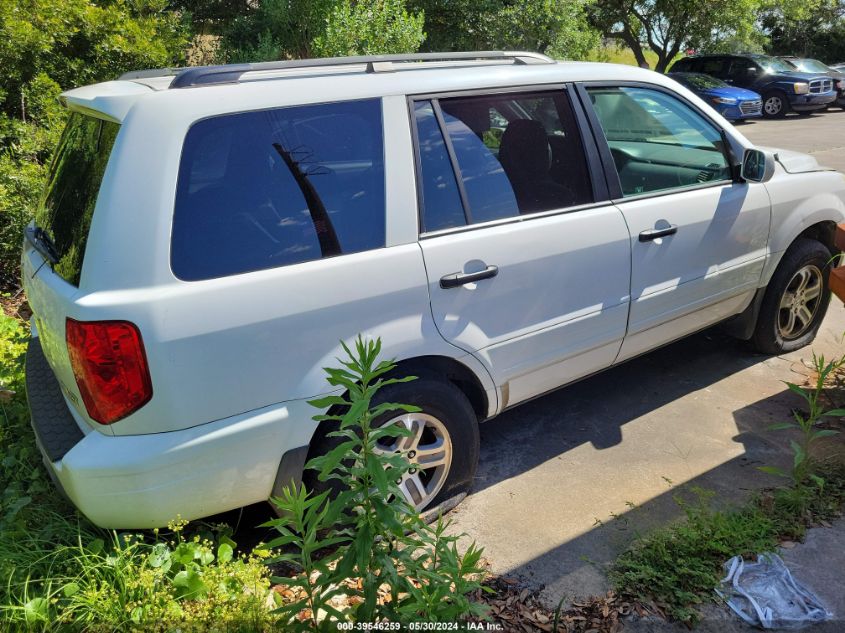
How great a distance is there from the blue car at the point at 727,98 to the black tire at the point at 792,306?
14090mm

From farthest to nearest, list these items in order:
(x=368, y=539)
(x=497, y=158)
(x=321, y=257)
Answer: (x=497, y=158), (x=321, y=257), (x=368, y=539)

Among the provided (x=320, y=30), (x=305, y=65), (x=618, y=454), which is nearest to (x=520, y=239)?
(x=305, y=65)

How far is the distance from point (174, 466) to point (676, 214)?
2.75 metres

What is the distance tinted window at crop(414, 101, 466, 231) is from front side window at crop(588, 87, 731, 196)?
3.58 feet

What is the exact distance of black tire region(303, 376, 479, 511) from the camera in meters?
2.85

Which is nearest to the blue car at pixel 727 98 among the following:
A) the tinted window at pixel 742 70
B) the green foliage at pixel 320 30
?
the tinted window at pixel 742 70

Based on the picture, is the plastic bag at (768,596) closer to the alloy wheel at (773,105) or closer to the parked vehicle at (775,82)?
the parked vehicle at (775,82)

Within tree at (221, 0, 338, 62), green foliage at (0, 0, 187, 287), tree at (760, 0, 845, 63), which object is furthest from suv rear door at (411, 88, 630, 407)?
tree at (760, 0, 845, 63)

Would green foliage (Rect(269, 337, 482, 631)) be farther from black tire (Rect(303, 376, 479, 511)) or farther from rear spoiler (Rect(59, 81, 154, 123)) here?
rear spoiler (Rect(59, 81, 154, 123))

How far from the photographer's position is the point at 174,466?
247 centimetres

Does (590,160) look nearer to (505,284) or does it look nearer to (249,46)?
(505,284)

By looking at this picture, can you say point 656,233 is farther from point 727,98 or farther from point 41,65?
point 727,98

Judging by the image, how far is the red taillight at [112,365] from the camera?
2.36 metres

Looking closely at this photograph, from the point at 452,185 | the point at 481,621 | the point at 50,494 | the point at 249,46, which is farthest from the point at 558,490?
the point at 249,46
